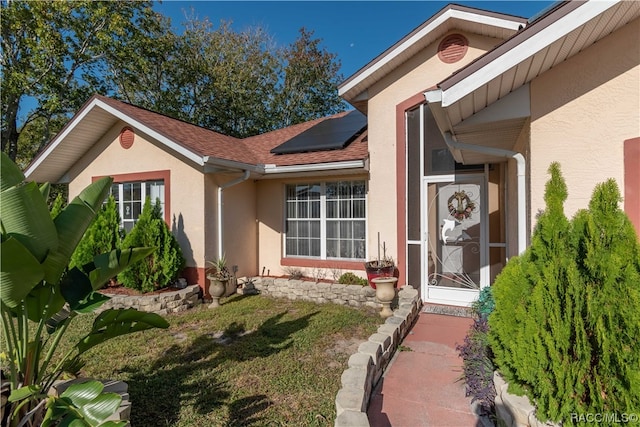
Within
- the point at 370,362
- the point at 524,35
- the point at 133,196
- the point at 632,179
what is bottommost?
the point at 370,362

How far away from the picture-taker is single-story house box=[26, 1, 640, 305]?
11.1ft

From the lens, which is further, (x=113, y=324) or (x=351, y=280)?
(x=351, y=280)

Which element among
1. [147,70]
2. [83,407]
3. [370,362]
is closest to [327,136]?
[370,362]

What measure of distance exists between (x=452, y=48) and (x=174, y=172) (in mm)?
7760

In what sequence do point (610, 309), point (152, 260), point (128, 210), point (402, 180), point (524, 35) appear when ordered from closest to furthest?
point (610, 309)
point (524, 35)
point (402, 180)
point (152, 260)
point (128, 210)

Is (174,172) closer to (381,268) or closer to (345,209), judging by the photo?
(345,209)

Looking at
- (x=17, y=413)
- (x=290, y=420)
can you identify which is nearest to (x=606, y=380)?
(x=290, y=420)

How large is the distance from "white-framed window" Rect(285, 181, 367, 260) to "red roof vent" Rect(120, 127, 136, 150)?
188 inches

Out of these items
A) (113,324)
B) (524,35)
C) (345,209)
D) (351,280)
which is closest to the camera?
(113,324)

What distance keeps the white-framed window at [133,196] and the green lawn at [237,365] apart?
331cm

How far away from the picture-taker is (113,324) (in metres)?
3.16

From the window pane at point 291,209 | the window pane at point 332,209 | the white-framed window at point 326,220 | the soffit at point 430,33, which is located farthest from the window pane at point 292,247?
the soffit at point 430,33

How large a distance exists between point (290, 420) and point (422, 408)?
1.53 metres

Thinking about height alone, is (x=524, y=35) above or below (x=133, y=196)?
above
